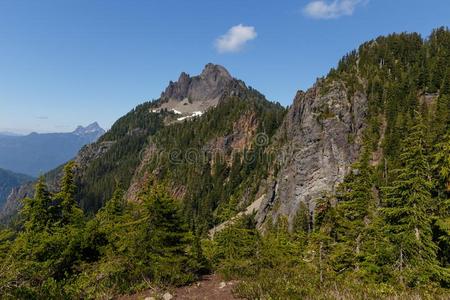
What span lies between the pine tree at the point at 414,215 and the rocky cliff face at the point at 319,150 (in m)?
59.9

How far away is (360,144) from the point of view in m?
78.8

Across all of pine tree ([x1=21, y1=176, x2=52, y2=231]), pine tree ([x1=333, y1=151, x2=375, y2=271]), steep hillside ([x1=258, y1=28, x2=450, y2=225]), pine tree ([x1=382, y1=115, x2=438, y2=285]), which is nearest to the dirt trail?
pine tree ([x1=333, y1=151, x2=375, y2=271])

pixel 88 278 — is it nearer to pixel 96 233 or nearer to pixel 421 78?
pixel 96 233

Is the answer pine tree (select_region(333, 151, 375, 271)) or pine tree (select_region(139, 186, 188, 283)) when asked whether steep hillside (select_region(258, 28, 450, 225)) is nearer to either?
pine tree (select_region(333, 151, 375, 271))

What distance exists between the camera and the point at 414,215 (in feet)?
52.5

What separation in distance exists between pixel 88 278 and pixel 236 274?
23.6 feet

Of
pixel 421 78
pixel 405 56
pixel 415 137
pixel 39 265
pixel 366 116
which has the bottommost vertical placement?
pixel 39 265

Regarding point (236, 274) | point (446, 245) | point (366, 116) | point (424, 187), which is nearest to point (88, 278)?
point (236, 274)

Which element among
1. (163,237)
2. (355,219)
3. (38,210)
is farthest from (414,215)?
(38,210)

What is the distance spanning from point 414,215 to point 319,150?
6857cm

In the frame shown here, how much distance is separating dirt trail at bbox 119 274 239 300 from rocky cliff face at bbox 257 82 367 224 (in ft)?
208

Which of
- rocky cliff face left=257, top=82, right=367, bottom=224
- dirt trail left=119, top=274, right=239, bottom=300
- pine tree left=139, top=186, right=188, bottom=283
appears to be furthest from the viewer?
rocky cliff face left=257, top=82, right=367, bottom=224

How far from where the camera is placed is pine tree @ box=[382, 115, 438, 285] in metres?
15.6

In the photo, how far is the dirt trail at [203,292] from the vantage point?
12.9 meters
